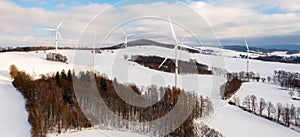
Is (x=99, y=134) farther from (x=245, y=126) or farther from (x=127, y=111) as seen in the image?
(x=245, y=126)

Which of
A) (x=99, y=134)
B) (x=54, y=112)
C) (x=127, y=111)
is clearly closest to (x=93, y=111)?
(x=127, y=111)

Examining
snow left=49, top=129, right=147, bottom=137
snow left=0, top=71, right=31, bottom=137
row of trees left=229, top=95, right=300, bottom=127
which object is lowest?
row of trees left=229, top=95, right=300, bottom=127

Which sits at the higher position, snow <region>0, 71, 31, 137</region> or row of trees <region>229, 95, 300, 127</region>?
snow <region>0, 71, 31, 137</region>

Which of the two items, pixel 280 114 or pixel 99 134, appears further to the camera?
pixel 280 114

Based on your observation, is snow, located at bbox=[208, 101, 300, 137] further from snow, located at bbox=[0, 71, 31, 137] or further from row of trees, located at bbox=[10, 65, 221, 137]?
snow, located at bbox=[0, 71, 31, 137]

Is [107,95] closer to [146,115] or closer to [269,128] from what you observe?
[146,115]

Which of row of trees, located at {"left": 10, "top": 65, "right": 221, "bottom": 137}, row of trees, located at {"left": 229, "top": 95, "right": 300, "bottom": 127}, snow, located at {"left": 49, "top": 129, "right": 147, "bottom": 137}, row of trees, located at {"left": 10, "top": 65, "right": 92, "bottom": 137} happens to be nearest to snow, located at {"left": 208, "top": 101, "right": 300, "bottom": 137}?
row of trees, located at {"left": 229, "top": 95, "right": 300, "bottom": 127}

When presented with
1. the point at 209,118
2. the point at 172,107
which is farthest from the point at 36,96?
the point at 209,118

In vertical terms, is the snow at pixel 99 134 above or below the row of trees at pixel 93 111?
below

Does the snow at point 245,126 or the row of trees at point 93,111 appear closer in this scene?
the row of trees at point 93,111

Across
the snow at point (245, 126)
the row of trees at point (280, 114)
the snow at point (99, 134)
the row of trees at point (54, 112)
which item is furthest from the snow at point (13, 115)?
the row of trees at point (280, 114)

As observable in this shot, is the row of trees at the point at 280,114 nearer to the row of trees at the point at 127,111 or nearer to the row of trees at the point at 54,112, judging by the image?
the row of trees at the point at 127,111
